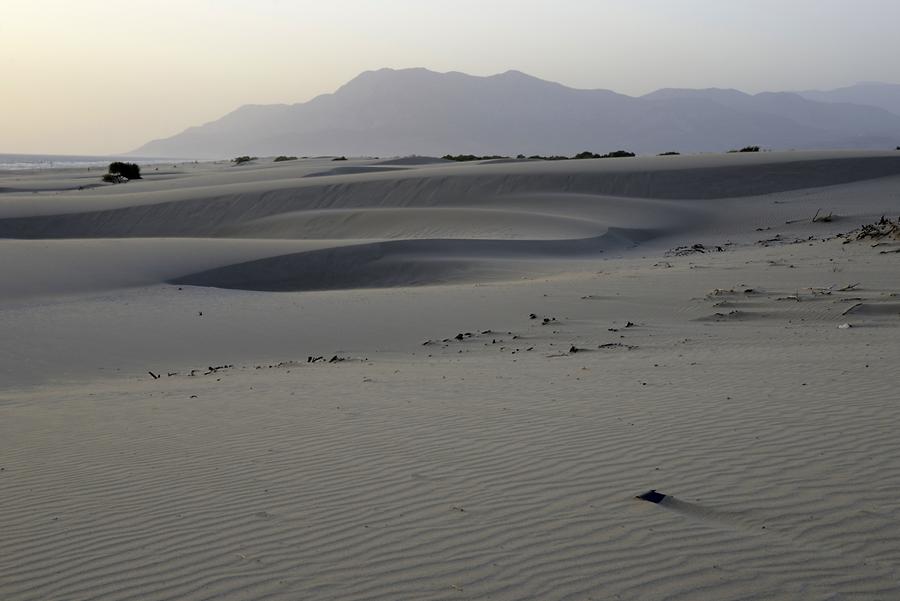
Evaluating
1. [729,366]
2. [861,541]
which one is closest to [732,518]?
[861,541]

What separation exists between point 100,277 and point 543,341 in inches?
381

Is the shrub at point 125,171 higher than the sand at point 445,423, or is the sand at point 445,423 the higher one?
the shrub at point 125,171

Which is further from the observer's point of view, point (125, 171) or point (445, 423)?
point (125, 171)

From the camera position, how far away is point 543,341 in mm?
11820

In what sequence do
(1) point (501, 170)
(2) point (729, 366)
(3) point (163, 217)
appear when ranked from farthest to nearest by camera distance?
(1) point (501, 170) → (3) point (163, 217) → (2) point (729, 366)

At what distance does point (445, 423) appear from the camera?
732 cm

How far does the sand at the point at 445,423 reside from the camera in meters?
4.47

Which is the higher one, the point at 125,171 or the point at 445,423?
the point at 125,171

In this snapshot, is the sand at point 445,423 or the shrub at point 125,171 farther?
the shrub at point 125,171

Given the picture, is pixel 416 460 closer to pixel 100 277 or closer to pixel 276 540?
pixel 276 540

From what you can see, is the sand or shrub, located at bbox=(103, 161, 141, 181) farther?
shrub, located at bbox=(103, 161, 141, 181)

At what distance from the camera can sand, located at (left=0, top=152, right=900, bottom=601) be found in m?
4.47

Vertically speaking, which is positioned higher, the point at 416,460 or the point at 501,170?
the point at 501,170

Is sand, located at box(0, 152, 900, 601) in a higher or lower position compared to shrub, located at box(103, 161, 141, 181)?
lower
